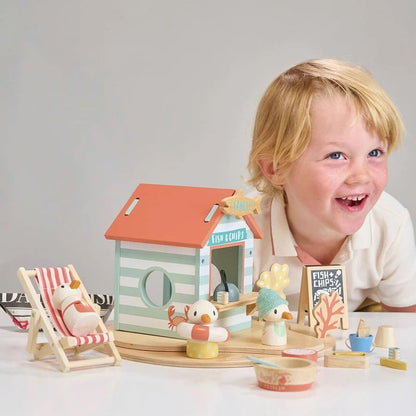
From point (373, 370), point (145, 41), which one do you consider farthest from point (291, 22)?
point (373, 370)

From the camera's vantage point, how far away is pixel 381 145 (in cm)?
160

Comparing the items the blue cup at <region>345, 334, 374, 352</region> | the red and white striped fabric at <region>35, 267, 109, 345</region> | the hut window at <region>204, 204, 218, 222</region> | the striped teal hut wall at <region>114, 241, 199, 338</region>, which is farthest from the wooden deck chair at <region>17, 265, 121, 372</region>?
the blue cup at <region>345, 334, 374, 352</region>

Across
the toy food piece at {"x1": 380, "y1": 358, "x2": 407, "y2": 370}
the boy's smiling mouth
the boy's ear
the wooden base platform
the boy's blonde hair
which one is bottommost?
the wooden base platform

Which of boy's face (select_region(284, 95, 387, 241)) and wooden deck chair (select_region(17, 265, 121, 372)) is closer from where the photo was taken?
wooden deck chair (select_region(17, 265, 121, 372))

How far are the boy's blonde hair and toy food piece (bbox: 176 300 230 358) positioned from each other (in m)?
0.47

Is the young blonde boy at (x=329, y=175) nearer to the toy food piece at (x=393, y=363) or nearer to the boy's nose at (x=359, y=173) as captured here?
the boy's nose at (x=359, y=173)

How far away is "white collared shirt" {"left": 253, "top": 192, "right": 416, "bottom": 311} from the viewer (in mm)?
1807

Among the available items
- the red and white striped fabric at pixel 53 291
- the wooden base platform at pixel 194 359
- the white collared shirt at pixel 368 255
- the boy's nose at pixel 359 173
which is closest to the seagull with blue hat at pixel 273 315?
the wooden base platform at pixel 194 359

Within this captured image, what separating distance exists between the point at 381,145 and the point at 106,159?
1.41 metres

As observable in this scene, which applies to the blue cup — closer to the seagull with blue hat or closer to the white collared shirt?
the seagull with blue hat

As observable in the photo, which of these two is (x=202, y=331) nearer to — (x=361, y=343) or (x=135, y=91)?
(x=361, y=343)

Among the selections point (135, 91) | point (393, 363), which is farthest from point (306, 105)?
point (135, 91)

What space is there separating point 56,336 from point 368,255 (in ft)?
2.76

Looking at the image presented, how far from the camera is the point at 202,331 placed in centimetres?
123
